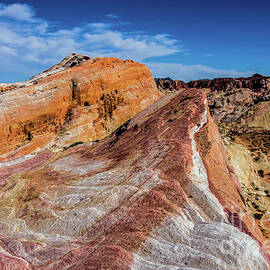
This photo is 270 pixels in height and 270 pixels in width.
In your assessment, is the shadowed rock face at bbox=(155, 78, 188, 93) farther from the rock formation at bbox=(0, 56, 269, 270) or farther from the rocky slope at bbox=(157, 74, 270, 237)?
the rock formation at bbox=(0, 56, 269, 270)

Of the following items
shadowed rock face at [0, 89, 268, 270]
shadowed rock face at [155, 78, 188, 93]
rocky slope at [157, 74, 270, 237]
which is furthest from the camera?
shadowed rock face at [155, 78, 188, 93]

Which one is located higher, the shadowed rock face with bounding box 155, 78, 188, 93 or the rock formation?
the shadowed rock face with bounding box 155, 78, 188, 93

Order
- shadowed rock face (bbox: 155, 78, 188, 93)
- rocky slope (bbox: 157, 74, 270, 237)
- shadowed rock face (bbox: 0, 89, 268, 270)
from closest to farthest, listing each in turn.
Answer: shadowed rock face (bbox: 0, 89, 268, 270) → rocky slope (bbox: 157, 74, 270, 237) → shadowed rock face (bbox: 155, 78, 188, 93)

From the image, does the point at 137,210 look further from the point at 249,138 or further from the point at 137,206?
the point at 249,138

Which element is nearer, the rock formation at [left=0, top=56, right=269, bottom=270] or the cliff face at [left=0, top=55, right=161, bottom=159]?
the rock formation at [left=0, top=56, right=269, bottom=270]

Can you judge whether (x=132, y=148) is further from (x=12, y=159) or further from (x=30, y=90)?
(x=30, y=90)

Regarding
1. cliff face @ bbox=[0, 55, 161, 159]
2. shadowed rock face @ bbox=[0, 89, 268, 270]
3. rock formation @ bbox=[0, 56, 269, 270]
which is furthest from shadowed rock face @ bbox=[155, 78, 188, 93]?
shadowed rock face @ bbox=[0, 89, 268, 270]

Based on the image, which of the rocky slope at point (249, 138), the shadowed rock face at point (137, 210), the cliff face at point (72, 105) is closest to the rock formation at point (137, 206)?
the shadowed rock face at point (137, 210)

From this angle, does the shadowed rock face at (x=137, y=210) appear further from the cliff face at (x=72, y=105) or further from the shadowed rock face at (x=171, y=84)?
the shadowed rock face at (x=171, y=84)
